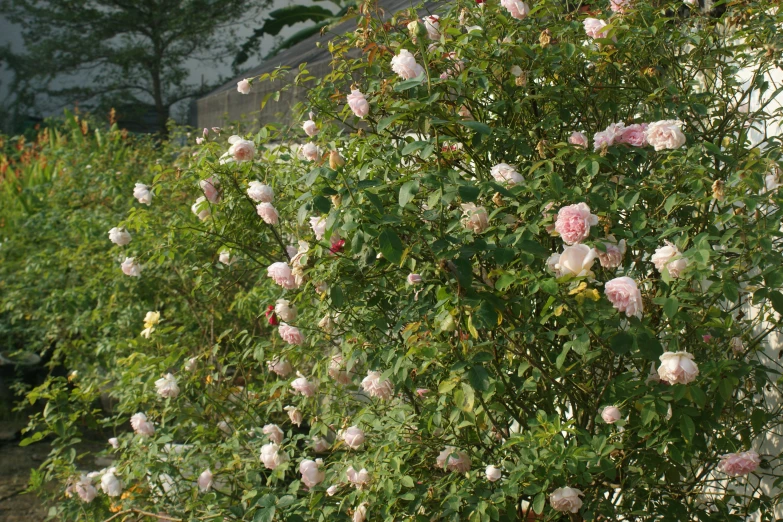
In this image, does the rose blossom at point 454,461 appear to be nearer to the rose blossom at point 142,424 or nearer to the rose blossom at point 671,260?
the rose blossom at point 671,260

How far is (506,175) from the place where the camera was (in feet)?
6.46

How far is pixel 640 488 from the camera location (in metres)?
2.06

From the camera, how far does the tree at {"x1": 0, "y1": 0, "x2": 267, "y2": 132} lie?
48.4 feet

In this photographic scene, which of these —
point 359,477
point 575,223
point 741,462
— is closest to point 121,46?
point 359,477

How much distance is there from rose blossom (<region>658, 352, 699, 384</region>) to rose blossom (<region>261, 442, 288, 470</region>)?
3.70 feet

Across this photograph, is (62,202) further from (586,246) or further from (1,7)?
(1,7)

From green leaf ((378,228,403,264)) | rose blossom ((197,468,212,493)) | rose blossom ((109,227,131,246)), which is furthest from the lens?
rose blossom ((109,227,131,246))

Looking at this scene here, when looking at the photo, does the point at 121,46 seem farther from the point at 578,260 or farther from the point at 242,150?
the point at 578,260

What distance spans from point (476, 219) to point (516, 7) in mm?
572

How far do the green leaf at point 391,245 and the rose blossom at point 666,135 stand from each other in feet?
2.03

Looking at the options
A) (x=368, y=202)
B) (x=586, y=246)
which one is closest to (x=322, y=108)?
(x=368, y=202)

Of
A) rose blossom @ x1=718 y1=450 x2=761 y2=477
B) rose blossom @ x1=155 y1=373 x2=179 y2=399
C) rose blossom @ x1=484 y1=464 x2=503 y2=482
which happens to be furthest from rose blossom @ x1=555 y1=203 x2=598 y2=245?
rose blossom @ x1=155 y1=373 x2=179 y2=399

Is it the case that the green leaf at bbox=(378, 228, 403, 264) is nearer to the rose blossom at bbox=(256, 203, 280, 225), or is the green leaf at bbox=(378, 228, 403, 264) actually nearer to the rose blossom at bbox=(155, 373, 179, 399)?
the rose blossom at bbox=(256, 203, 280, 225)

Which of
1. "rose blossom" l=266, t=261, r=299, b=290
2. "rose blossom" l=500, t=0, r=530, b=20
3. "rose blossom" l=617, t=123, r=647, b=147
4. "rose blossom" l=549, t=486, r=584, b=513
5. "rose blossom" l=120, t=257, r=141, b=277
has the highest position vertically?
"rose blossom" l=500, t=0, r=530, b=20
